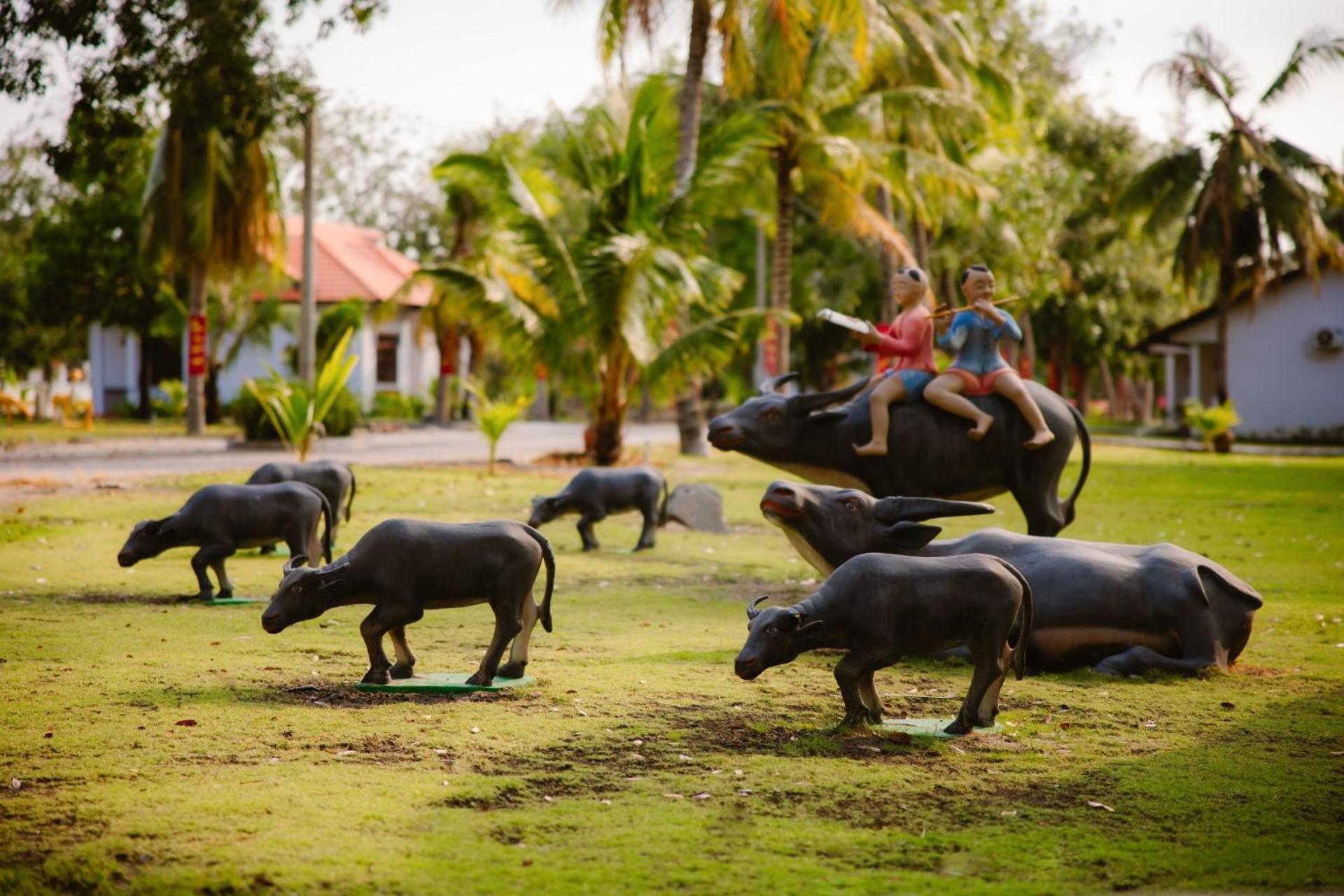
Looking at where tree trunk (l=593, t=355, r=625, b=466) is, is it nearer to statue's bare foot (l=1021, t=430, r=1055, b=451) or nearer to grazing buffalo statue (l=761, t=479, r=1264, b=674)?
statue's bare foot (l=1021, t=430, r=1055, b=451)

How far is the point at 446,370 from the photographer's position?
43.2m

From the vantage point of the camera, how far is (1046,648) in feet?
25.1

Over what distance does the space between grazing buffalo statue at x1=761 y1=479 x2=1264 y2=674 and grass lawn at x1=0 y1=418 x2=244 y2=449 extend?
Result: 930 inches

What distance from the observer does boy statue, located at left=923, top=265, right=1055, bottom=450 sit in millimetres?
9820

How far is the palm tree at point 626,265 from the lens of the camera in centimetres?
2200

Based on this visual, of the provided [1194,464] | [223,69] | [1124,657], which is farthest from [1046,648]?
[1194,464]

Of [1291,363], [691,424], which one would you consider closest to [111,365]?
[691,424]

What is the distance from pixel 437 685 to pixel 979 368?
4.76 metres

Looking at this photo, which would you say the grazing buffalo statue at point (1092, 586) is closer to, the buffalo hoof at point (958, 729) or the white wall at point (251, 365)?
the buffalo hoof at point (958, 729)

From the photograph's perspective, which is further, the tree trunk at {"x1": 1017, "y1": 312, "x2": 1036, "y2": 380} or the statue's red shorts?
the tree trunk at {"x1": 1017, "y1": 312, "x2": 1036, "y2": 380}

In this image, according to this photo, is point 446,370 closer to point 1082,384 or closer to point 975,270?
point 1082,384

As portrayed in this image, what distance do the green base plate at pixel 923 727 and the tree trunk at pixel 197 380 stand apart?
96.5 feet

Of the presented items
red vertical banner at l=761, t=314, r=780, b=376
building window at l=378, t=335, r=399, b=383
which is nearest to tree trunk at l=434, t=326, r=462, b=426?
building window at l=378, t=335, r=399, b=383

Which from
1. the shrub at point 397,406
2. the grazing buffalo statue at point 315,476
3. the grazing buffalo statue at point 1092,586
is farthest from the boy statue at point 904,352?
the shrub at point 397,406
